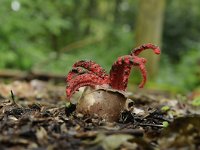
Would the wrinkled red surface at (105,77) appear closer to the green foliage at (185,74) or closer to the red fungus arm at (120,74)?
the red fungus arm at (120,74)

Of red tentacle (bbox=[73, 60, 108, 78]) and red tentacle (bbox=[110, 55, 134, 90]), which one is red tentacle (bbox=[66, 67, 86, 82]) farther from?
red tentacle (bbox=[110, 55, 134, 90])

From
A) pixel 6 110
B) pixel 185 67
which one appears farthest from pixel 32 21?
pixel 6 110

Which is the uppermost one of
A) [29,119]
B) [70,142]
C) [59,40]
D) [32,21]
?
[59,40]

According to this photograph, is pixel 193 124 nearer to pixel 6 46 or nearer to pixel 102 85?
pixel 102 85

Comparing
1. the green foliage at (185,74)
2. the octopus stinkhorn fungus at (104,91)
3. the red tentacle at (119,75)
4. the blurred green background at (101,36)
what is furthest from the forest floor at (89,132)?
the green foliage at (185,74)

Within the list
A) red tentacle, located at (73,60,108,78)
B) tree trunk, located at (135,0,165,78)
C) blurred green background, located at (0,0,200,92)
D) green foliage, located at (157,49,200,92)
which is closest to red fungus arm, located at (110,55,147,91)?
red tentacle, located at (73,60,108,78)

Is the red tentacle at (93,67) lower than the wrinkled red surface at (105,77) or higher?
higher

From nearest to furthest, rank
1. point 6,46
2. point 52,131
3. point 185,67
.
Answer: point 52,131 → point 6,46 → point 185,67
